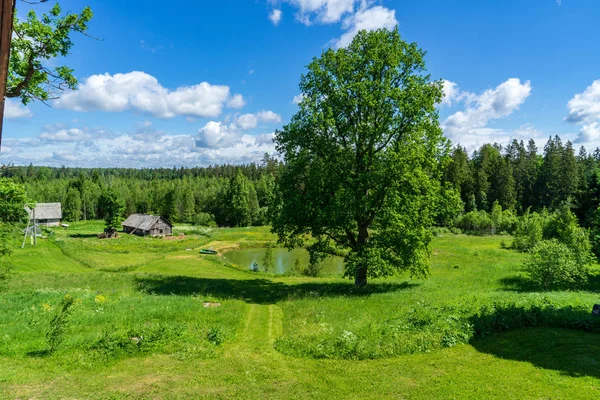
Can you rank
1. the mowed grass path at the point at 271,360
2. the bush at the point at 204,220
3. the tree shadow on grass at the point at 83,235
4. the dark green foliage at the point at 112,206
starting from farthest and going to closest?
the bush at the point at 204,220, the tree shadow on grass at the point at 83,235, the dark green foliage at the point at 112,206, the mowed grass path at the point at 271,360

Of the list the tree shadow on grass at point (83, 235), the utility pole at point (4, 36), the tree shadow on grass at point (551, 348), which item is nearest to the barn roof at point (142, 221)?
the tree shadow on grass at point (83, 235)

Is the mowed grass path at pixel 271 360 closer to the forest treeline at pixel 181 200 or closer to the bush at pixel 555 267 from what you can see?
the bush at pixel 555 267

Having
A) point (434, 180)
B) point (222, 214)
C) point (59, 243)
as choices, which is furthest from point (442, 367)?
point (222, 214)

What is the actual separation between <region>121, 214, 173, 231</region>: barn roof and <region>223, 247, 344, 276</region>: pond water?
28505 millimetres

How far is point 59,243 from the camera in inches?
2357

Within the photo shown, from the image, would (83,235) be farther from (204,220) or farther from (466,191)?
(466,191)

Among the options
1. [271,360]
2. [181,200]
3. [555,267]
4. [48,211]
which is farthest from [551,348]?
[181,200]

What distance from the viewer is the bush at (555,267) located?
22.9 meters

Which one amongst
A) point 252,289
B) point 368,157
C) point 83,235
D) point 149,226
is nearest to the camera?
point 368,157

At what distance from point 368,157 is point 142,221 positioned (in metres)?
78.8

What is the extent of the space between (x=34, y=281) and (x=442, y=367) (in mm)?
31453

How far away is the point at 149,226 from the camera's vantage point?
271 feet

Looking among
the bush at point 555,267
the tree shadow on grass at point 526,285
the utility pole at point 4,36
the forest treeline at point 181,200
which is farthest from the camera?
the forest treeline at point 181,200

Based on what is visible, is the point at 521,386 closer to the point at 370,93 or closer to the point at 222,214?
the point at 370,93
